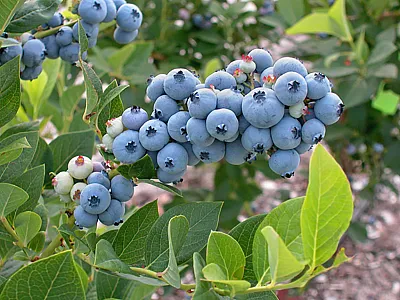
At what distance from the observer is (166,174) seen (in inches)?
23.4

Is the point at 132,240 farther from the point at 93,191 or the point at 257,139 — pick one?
the point at 257,139

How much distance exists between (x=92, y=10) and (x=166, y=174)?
25cm

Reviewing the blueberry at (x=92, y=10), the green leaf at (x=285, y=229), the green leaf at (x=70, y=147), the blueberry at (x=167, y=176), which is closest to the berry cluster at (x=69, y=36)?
the blueberry at (x=92, y=10)

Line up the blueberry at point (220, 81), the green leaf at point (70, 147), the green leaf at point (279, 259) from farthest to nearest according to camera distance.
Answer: the green leaf at point (70, 147) → the blueberry at point (220, 81) → the green leaf at point (279, 259)

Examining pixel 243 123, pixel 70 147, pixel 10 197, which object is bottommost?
pixel 70 147

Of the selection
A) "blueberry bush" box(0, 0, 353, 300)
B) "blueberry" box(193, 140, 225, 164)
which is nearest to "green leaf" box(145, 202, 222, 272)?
"blueberry bush" box(0, 0, 353, 300)

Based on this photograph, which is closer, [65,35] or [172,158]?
[172,158]

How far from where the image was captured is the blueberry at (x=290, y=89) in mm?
533

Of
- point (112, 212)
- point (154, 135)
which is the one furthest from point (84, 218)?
point (154, 135)

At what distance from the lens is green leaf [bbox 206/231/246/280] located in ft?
1.88

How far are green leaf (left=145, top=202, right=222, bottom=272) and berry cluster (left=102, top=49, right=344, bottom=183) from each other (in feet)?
0.23

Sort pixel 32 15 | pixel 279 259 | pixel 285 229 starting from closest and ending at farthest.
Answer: pixel 279 259 < pixel 285 229 < pixel 32 15

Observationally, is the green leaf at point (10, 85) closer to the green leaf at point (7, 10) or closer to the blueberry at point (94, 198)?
the green leaf at point (7, 10)

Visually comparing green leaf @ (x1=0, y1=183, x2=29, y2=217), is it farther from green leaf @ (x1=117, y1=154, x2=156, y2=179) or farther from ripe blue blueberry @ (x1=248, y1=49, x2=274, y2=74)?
ripe blue blueberry @ (x1=248, y1=49, x2=274, y2=74)
